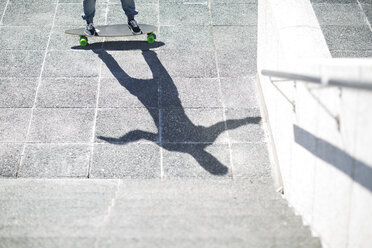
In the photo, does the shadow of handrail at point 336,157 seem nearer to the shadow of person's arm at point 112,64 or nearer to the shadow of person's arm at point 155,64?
the shadow of person's arm at point 155,64

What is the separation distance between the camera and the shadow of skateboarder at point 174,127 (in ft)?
22.4

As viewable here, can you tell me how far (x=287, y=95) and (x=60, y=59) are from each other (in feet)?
13.7

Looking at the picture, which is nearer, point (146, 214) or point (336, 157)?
point (336, 157)

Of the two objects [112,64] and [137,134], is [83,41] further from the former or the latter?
[137,134]

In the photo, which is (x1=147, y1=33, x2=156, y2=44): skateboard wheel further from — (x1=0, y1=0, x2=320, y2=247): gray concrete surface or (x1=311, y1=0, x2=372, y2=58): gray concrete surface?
(x1=311, y1=0, x2=372, y2=58): gray concrete surface

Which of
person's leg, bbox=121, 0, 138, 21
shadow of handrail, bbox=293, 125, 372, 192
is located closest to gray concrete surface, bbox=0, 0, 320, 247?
person's leg, bbox=121, 0, 138, 21

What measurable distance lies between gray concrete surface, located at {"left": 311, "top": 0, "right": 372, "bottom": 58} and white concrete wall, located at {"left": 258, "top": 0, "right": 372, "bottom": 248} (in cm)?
195

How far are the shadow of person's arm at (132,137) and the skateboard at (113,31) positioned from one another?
7.11 feet

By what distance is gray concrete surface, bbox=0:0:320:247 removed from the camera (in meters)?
4.59

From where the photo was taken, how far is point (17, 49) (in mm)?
8383

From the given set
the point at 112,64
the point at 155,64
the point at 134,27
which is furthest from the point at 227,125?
the point at 134,27

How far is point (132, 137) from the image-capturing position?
7016mm

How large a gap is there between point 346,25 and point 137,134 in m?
4.53

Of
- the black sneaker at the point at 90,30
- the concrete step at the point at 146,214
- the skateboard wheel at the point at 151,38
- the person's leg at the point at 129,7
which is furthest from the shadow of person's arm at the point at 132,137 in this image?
the person's leg at the point at 129,7
